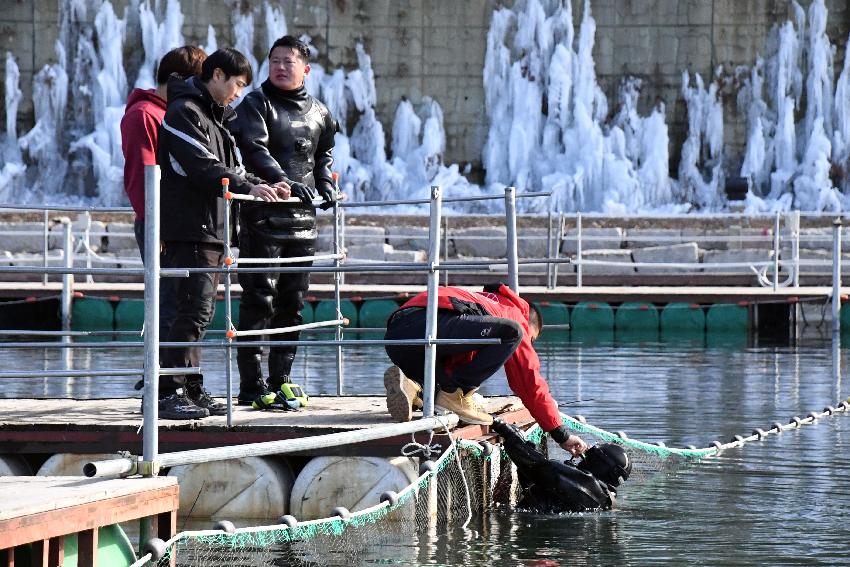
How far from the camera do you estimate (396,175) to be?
1302 inches

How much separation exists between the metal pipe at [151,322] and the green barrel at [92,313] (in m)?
16.0

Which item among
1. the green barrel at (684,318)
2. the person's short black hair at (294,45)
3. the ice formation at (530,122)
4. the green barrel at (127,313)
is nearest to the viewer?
Result: the person's short black hair at (294,45)

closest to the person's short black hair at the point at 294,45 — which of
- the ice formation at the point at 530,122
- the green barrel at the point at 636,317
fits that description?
the green barrel at the point at 636,317

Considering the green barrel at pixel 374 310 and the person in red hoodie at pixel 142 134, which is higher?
the person in red hoodie at pixel 142 134

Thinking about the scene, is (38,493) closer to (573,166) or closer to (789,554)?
(789,554)

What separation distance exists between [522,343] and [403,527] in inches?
36.9

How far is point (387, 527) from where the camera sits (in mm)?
6891

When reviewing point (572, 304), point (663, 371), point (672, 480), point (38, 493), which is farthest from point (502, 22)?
point (38, 493)

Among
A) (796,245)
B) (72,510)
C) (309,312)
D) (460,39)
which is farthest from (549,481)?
(460,39)

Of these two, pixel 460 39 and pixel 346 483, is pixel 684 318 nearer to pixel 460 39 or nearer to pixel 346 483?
pixel 460 39

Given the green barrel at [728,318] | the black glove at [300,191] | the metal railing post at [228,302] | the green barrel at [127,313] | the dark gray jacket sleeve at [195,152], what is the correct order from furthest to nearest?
the green barrel at [127,313] → the green barrel at [728,318] → the black glove at [300,191] → the dark gray jacket sleeve at [195,152] → the metal railing post at [228,302]

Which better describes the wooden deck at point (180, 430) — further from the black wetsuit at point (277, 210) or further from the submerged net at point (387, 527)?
the black wetsuit at point (277, 210)

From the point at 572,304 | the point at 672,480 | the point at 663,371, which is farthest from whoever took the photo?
the point at 572,304

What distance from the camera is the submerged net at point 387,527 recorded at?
5.73m
